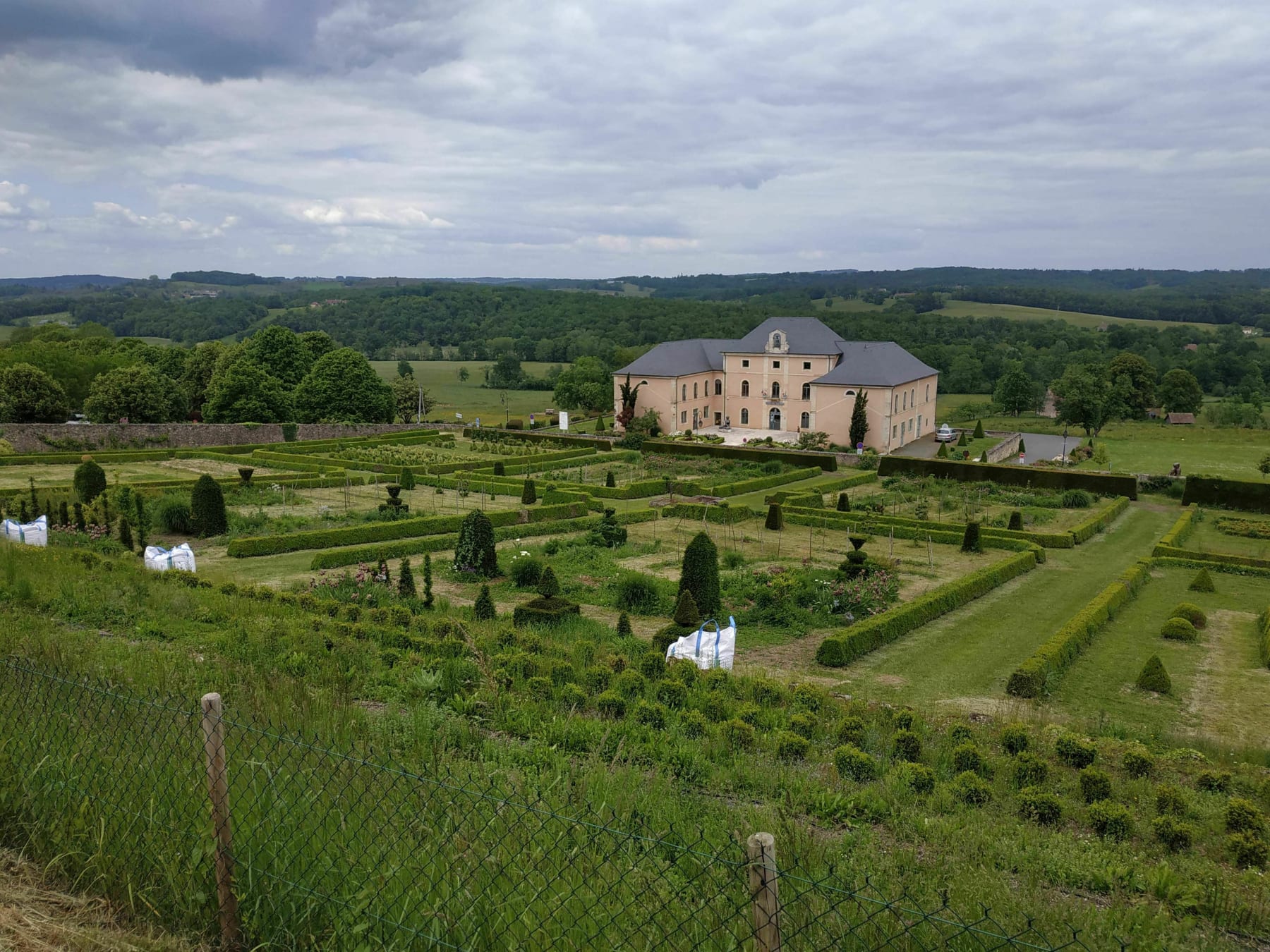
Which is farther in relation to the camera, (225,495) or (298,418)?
(298,418)

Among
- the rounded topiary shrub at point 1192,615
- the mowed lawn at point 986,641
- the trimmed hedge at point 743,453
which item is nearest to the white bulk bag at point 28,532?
the mowed lawn at point 986,641

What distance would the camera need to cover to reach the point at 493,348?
11575 cm

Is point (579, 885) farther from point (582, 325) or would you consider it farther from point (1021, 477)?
point (582, 325)

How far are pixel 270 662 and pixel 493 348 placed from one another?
357 feet

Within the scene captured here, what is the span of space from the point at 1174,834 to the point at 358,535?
19887 millimetres

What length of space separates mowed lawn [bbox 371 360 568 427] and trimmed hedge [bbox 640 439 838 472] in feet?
48.4

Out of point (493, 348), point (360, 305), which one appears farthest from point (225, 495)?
point (360, 305)

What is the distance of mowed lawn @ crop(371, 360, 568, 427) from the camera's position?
2916 inches

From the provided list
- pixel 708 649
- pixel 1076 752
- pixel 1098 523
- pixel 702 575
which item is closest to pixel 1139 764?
pixel 1076 752

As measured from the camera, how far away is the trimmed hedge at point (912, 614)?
14.8 meters

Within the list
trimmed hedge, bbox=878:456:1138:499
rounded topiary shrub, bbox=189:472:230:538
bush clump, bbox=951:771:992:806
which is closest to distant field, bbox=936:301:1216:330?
trimmed hedge, bbox=878:456:1138:499

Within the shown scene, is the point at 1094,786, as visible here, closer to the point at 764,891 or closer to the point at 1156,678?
the point at 1156,678

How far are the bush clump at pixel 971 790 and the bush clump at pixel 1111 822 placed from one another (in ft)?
2.94

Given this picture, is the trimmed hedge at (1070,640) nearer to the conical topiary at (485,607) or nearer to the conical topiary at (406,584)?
the conical topiary at (485,607)
